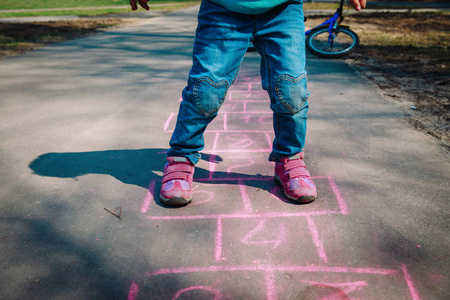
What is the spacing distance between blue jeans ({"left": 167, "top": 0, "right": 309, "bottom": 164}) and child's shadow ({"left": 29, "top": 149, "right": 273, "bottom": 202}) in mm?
505

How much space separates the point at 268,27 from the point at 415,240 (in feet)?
3.94

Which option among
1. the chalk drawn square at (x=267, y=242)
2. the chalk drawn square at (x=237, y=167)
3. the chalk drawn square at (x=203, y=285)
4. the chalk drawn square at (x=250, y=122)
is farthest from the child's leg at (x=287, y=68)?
the chalk drawn square at (x=250, y=122)

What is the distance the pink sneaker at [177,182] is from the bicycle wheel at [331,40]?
438 centimetres

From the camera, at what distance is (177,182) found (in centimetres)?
179

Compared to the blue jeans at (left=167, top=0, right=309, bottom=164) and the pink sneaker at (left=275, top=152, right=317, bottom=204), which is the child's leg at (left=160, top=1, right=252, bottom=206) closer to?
the blue jeans at (left=167, top=0, right=309, bottom=164)

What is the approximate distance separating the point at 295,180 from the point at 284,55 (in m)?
→ 0.65

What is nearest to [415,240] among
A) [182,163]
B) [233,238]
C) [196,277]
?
[233,238]

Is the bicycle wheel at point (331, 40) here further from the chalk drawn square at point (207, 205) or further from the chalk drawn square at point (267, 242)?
the chalk drawn square at point (267, 242)

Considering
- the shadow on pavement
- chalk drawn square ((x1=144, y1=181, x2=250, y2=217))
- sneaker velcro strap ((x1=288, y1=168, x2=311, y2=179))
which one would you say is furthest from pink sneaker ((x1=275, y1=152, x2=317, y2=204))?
chalk drawn square ((x1=144, y1=181, x2=250, y2=217))

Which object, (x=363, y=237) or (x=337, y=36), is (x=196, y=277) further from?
(x=337, y=36)

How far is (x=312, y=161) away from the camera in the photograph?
223cm

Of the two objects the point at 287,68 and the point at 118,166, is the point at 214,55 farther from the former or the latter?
the point at 118,166

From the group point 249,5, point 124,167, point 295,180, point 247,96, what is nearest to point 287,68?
point 249,5

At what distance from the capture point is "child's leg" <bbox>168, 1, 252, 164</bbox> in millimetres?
1615
